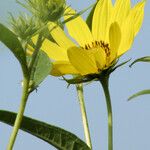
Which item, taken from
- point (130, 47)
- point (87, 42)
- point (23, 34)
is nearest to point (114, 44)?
point (130, 47)

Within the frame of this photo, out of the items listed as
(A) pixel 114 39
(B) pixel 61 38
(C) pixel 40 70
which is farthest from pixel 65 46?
(C) pixel 40 70

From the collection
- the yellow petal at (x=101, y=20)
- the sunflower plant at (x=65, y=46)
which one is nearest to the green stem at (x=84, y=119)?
the sunflower plant at (x=65, y=46)

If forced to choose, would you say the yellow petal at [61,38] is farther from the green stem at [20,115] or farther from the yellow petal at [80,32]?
the green stem at [20,115]

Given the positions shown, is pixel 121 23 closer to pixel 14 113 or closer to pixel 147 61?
pixel 147 61

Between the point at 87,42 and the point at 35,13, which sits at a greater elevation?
the point at 87,42

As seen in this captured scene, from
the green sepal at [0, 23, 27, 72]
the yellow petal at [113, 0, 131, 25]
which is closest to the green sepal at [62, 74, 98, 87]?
the yellow petal at [113, 0, 131, 25]

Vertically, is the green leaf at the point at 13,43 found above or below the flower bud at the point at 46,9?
below
